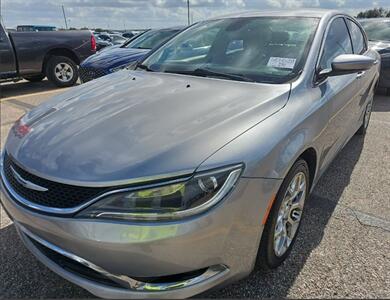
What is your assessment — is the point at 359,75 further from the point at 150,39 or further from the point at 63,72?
the point at 63,72

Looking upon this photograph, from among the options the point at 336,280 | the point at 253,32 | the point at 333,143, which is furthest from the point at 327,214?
the point at 253,32

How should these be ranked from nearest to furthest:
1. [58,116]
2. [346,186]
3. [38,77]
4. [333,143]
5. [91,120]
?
1. [91,120]
2. [58,116]
3. [333,143]
4. [346,186]
5. [38,77]

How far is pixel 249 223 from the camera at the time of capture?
1.65 meters

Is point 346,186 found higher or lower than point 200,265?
lower

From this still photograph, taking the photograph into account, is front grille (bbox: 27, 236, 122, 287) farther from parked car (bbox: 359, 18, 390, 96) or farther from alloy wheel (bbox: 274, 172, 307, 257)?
parked car (bbox: 359, 18, 390, 96)

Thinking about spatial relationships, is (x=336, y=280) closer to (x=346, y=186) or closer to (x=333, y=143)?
(x=333, y=143)

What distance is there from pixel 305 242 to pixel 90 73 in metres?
4.76

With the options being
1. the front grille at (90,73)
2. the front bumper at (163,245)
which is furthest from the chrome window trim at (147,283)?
the front grille at (90,73)

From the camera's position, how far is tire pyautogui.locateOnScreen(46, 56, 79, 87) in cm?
847

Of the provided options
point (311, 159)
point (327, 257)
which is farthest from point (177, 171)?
point (327, 257)

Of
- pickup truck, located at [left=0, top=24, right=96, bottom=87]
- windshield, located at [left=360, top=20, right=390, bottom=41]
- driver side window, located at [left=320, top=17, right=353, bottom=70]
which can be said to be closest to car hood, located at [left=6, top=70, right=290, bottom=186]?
driver side window, located at [left=320, top=17, right=353, bottom=70]

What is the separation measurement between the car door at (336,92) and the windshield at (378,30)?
204 inches

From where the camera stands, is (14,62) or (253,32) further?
(14,62)

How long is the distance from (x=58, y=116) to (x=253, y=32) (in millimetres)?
1695
